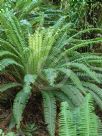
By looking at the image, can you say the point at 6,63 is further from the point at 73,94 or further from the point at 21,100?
the point at 73,94

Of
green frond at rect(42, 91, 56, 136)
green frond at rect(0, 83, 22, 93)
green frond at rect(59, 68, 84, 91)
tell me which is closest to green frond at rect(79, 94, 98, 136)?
green frond at rect(42, 91, 56, 136)

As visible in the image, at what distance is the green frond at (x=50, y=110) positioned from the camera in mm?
3895

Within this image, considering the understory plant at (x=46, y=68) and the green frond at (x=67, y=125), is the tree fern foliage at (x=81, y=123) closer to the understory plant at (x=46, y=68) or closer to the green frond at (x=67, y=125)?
the green frond at (x=67, y=125)

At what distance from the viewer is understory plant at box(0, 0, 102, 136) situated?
410cm

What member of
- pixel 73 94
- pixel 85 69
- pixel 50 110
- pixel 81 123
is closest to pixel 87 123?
pixel 81 123

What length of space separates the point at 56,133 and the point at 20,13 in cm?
254

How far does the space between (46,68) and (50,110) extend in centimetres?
62

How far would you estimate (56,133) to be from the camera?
13.8 feet

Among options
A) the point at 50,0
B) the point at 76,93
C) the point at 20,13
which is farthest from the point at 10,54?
→ the point at 50,0

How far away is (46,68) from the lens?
14.5 feet

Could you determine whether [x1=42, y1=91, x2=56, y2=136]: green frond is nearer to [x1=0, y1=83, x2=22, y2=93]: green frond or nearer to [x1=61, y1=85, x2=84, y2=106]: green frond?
[x1=61, y1=85, x2=84, y2=106]: green frond

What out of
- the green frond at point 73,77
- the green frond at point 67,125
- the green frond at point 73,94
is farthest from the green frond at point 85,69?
the green frond at point 67,125

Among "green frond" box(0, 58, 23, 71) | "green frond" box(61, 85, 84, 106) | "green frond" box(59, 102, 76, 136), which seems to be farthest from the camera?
"green frond" box(61, 85, 84, 106)

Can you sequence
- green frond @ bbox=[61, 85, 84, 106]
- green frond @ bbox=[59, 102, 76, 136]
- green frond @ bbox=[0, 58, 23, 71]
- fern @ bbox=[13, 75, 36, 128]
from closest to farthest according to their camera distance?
green frond @ bbox=[59, 102, 76, 136] < fern @ bbox=[13, 75, 36, 128] < green frond @ bbox=[0, 58, 23, 71] < green frond @ bbox=[61, 85, 84, 106]
